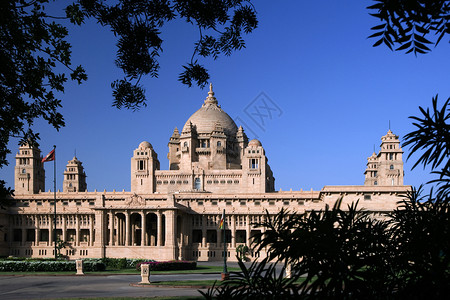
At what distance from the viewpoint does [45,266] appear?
5150 cm

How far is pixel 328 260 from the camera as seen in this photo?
8.69 meters

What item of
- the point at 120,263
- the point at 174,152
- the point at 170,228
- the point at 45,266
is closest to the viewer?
the point at 45,266

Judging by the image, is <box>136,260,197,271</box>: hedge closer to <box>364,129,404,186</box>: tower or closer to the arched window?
the arched window

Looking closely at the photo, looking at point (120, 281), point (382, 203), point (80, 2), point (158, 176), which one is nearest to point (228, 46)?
point (80, 2)

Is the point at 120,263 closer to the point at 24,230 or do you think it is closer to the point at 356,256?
the point at 24,230

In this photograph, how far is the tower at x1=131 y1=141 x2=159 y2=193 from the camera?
11094 centimetres

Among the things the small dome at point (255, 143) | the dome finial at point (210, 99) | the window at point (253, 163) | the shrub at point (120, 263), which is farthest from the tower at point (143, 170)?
the shrub at point (120, 263)

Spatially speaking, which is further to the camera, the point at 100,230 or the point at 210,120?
the point at 210,120

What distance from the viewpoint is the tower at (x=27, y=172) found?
4616 inches

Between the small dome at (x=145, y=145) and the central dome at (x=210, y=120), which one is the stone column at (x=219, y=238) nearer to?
the small dome at (x=145, y=145)

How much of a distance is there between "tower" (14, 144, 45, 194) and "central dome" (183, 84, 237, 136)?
1282 inches

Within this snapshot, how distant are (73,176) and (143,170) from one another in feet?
106

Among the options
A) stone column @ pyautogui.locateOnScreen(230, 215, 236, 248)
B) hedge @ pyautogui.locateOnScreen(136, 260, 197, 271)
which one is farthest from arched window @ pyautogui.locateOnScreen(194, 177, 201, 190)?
hedge @ pyautogui.locateOnScreen(136, 260, 197, 271)

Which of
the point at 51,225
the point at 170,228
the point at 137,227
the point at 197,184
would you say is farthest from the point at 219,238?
the point at 51,225
